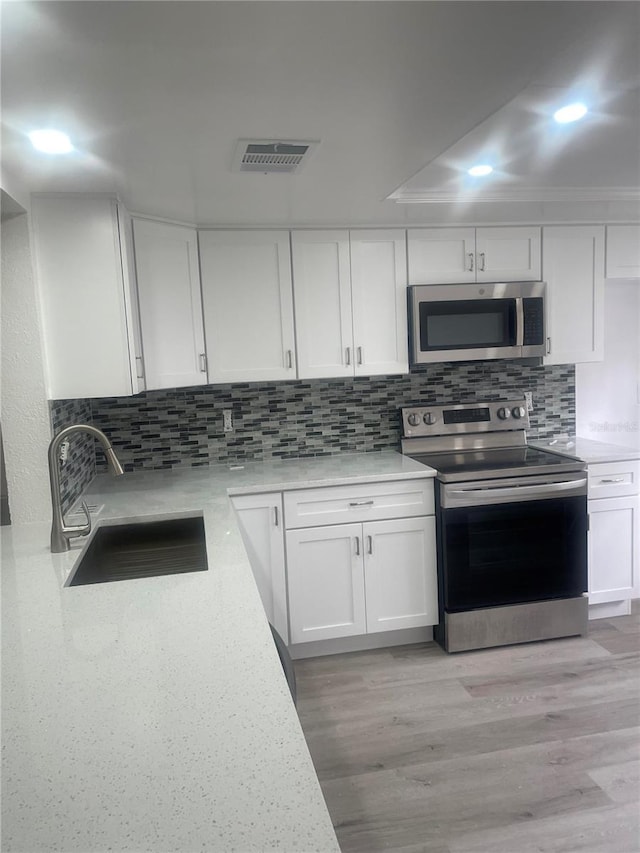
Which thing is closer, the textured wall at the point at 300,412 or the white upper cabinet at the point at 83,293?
the white upper cabinet at the point at 83,293

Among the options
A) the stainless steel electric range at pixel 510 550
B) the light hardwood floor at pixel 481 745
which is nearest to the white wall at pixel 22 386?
the light hardwood floor at pixel 481 745

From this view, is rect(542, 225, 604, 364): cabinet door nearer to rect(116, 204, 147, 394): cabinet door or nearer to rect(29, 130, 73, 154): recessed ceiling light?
rect(116, 204, 147, 394): cabinet door

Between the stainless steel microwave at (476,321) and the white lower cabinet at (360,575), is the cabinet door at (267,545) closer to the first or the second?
the white lower cabinet at (360,575)

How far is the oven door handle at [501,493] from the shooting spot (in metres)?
2.84

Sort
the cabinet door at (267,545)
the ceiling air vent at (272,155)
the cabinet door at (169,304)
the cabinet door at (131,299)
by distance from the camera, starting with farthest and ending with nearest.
→ the cabinet door at (267,545)
the cabinet door at (169,304)
the cabinet door at (131,299)
the ceiling air vent at (272,155)

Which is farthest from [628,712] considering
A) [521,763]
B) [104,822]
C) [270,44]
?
[270,44]

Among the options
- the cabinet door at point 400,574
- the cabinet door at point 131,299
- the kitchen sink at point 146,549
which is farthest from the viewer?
the cabinet door at point 400,574

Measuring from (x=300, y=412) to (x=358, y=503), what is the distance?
2.39 ft

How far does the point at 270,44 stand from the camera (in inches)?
47.3

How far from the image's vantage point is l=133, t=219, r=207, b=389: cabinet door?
8.66 feet

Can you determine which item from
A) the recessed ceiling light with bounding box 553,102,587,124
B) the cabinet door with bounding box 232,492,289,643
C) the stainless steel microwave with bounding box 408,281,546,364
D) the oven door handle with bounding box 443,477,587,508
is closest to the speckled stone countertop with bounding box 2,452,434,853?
the cabinet door with bounding box 232,492,289,643

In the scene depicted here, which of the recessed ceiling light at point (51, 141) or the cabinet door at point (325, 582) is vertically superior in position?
the recessed ceiling light at point (51, 141)

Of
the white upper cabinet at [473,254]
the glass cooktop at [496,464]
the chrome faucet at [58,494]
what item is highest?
the white upper cabinet at [473,254]

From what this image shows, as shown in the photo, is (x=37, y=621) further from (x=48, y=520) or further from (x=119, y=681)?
(x=48, y=520)
